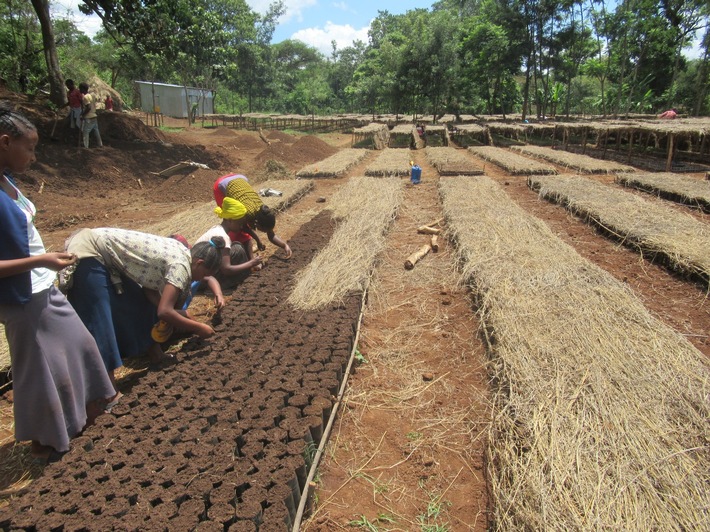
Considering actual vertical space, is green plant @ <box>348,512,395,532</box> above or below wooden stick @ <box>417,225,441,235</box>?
below

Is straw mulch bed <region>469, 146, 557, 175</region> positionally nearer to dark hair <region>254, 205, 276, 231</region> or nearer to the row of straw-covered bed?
the row of straw-covered bed

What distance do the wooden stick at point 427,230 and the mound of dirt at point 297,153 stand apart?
6651mm

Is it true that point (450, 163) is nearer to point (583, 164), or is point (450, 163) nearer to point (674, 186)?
point (583, 164)

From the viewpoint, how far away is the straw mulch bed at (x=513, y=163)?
10.7 metres

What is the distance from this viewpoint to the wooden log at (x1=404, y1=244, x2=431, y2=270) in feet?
17.1

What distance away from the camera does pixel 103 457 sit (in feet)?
7.18

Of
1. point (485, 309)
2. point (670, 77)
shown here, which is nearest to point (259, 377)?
point (485, 309)

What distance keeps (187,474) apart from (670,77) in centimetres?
3444

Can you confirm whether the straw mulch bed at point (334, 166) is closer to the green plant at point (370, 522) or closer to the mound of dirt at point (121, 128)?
the mound of dirt at point (121, 128)

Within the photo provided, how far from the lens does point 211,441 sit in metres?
2.29

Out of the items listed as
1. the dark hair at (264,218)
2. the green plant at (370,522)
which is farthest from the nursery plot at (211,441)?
the dark hair at (264,218)

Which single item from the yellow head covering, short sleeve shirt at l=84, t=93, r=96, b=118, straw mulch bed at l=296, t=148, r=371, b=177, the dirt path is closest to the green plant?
the dirt path

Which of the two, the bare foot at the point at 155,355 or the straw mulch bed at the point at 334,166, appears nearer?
the bare foot at the point at 155,355

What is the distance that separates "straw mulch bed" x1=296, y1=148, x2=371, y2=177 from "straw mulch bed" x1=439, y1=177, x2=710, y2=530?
7805 millimetres
